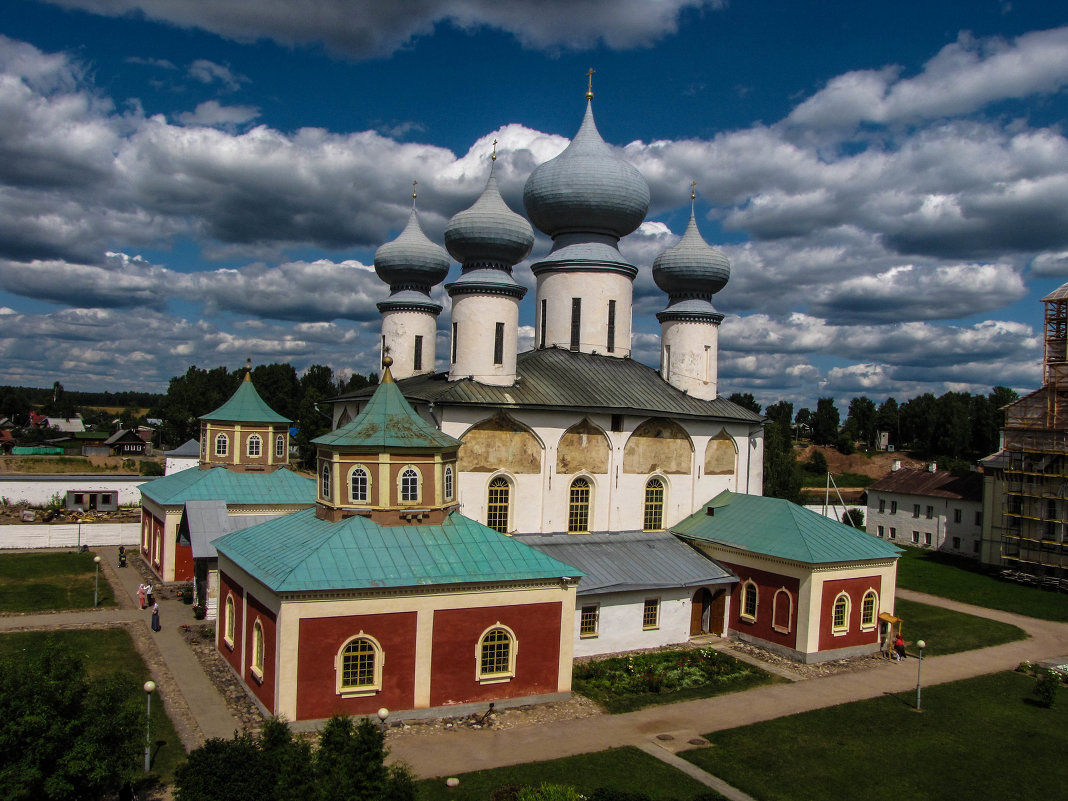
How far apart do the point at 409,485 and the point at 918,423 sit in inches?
2934

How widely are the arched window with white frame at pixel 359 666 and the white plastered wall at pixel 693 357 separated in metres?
15.1

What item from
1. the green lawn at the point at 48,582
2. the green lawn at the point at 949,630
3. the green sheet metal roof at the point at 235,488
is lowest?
the green lawn at the point at 48,582

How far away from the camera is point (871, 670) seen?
19.2 metres

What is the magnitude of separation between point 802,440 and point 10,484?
7511 centimetres

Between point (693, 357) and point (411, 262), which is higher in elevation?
point (411, 262)

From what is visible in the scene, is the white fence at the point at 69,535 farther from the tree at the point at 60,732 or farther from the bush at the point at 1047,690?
the bush at the point at 1047,690

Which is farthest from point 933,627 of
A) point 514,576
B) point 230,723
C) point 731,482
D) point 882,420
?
point 882,420

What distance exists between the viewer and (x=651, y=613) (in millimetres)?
20391

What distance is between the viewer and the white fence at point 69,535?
3106cm

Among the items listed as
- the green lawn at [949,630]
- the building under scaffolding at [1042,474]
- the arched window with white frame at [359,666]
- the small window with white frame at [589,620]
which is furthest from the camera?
the building under scaffolding at [1042,474]

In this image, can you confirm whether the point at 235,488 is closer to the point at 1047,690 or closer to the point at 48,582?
the point at 48,582

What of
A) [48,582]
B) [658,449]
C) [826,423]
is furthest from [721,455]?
[826,423]

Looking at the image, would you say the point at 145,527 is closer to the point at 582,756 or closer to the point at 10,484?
the point at 10,484

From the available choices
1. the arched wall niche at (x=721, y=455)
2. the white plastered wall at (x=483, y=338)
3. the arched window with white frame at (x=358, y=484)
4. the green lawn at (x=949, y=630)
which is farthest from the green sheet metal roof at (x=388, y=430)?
the green lawn at (x=949, y=630)
